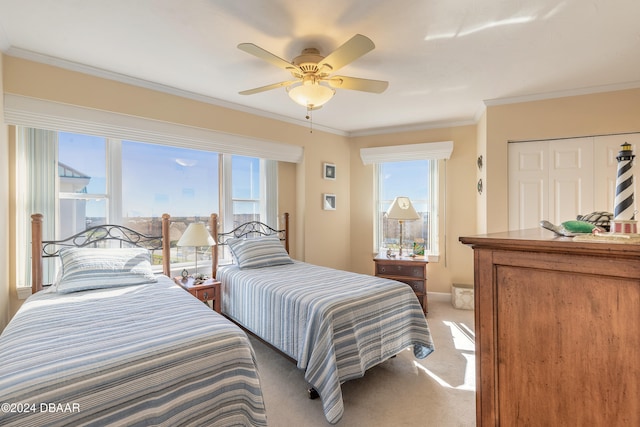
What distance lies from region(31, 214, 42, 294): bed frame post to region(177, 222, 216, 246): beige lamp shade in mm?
Result: 1037

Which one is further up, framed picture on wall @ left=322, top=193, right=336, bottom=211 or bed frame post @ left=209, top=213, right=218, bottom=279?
framed picture on wall @ left=322, top=193, right=336, bottom=211

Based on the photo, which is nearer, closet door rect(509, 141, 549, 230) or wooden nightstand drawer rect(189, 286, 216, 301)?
wooden nightstand drawer rect(189, 286, 216, 301)

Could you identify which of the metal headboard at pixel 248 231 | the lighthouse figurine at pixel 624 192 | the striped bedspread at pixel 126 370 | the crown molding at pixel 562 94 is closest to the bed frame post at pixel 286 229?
the metal headboard at pixel 248 231

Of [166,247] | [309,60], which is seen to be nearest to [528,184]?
[309,60]

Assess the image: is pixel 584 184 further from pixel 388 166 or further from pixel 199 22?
pixel 199 22

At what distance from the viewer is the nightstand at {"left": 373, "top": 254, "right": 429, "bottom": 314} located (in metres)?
3.72

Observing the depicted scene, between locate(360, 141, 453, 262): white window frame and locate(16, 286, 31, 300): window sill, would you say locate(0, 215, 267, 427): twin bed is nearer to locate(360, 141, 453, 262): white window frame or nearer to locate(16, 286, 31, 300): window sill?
locate(16, 286, 31, 300): window sill

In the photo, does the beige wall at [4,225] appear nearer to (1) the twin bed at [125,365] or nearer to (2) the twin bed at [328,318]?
(1) the twin bed at [125,365]

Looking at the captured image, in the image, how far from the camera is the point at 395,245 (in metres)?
4.64

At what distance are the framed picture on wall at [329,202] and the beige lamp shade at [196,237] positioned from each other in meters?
1.94

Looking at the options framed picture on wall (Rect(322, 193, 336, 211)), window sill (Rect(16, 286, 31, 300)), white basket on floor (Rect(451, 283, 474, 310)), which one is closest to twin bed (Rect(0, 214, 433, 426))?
window sill (Rect(16, 286, 31, 300))

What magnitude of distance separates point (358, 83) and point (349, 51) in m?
0.44

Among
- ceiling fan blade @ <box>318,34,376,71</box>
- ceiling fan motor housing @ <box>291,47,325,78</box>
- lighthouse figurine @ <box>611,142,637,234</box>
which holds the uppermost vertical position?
ceiling fan motor housing @ <box>291,47,325,78</box>

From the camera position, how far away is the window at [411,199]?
4363mm
